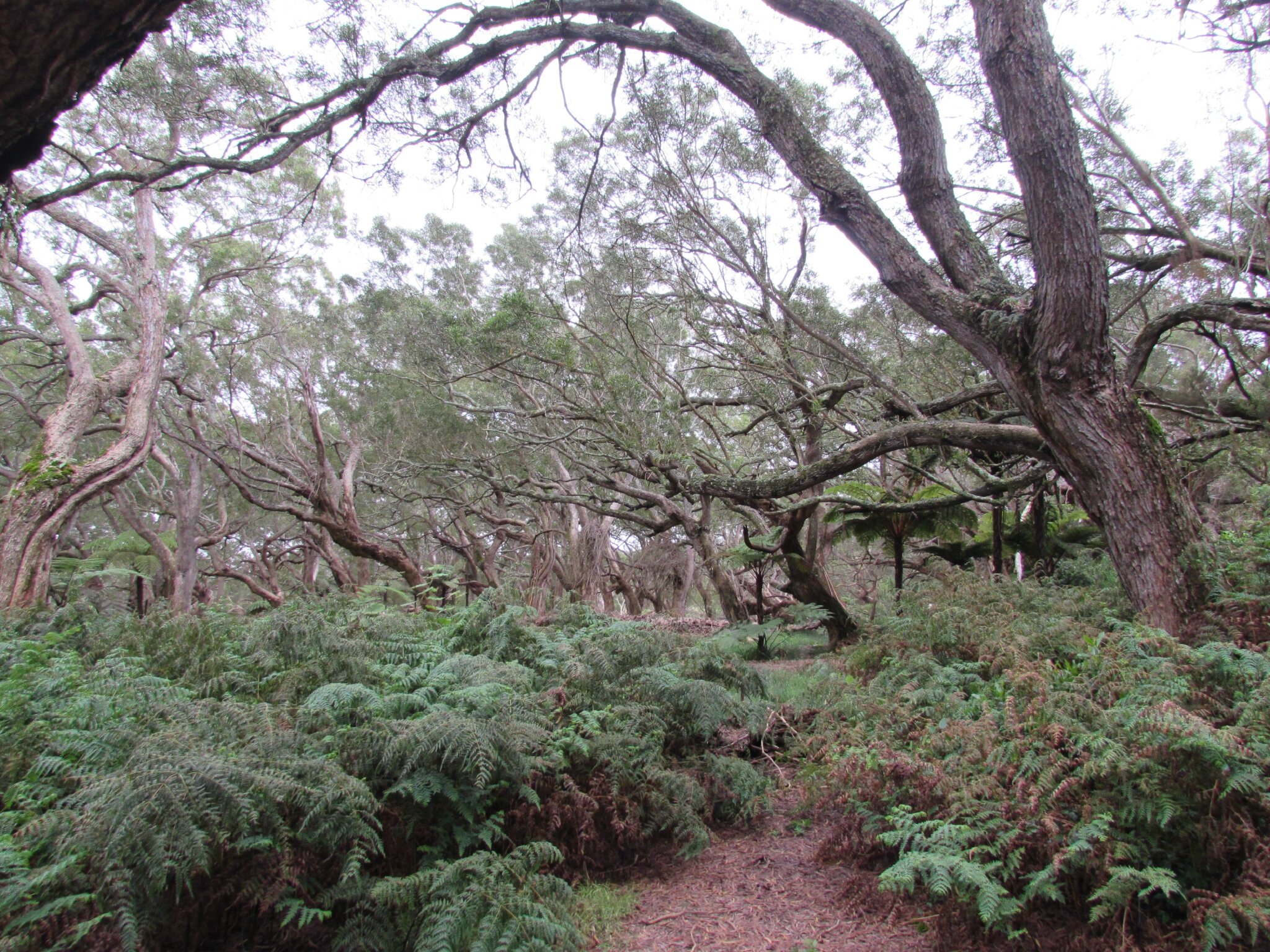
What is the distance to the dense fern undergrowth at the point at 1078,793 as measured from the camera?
225 cm

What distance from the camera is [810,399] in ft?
25.0

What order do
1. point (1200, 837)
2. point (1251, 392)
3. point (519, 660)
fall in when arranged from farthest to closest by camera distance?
point (1251, 392) → point (519, 660) → point (1200, 837)

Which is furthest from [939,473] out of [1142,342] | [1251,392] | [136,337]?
[136,337]

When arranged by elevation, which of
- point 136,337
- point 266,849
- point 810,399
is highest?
point 136,337

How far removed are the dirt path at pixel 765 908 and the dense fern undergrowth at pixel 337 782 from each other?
0.21 meters

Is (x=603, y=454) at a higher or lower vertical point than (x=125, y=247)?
lower

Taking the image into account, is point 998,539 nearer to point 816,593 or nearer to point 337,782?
point 816,593

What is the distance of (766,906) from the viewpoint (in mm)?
3121

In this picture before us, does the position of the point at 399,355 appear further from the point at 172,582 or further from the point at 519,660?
the point at 519,660

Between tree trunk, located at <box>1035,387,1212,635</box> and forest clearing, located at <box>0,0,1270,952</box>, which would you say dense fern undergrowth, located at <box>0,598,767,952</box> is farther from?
tree trunk, located at <box>1035,387,1212,635</box>

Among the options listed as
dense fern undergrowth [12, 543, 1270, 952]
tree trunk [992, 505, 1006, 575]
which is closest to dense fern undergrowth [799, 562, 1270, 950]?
dense fern undergrowth [12, 543, 1270, 952]

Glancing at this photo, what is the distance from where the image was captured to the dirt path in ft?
9.16

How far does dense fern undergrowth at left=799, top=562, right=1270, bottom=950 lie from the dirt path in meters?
0.19

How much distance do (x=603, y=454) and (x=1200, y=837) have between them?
355 inches
